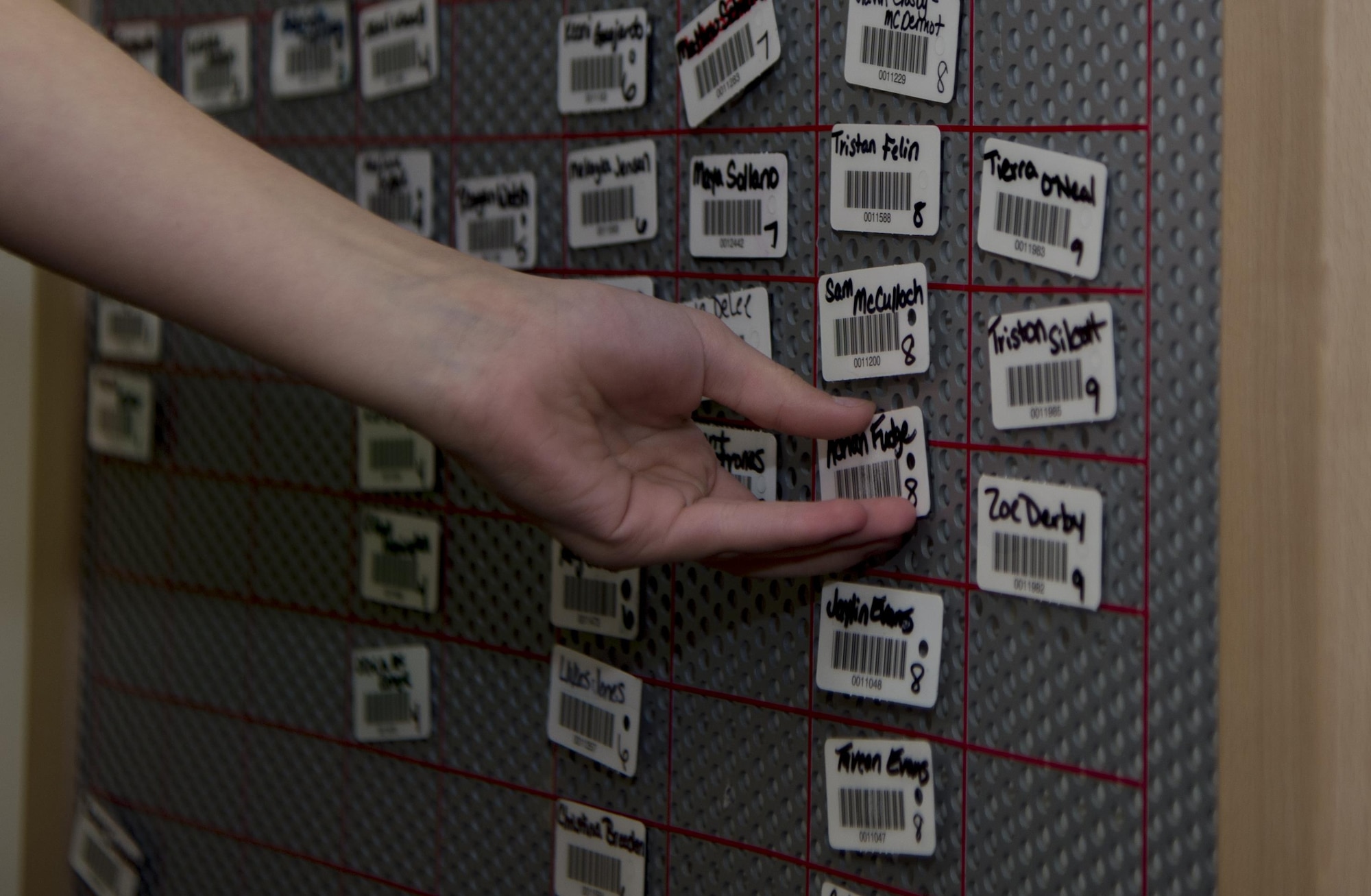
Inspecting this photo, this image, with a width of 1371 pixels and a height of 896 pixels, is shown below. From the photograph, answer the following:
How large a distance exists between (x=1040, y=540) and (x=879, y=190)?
0.72 feet

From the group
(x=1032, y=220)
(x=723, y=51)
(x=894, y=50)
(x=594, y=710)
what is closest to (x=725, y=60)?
(x=723, y=51)

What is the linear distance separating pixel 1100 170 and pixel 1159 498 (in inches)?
6.7

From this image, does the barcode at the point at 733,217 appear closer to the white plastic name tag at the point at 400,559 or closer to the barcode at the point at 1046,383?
the barcode at the point at 1046,383

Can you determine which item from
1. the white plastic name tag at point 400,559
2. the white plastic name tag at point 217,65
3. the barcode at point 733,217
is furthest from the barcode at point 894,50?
the white plastic name tag at point 217,65

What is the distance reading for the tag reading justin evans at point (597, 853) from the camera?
2.65 feet

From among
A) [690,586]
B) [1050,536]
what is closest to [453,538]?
[690,586]

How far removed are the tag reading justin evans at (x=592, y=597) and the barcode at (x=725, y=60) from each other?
1.04 ft

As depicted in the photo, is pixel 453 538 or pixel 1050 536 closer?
pixel 1050 536

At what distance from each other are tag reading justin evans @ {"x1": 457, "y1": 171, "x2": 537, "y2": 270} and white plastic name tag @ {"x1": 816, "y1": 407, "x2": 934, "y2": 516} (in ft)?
0.90

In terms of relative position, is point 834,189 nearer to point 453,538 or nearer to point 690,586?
point 690,586

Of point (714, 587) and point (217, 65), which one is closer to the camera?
point (714, 587)

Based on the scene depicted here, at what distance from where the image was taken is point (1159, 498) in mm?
611

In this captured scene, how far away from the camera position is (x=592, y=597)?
824mm

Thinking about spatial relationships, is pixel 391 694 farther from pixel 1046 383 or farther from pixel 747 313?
pixel 1046 383
